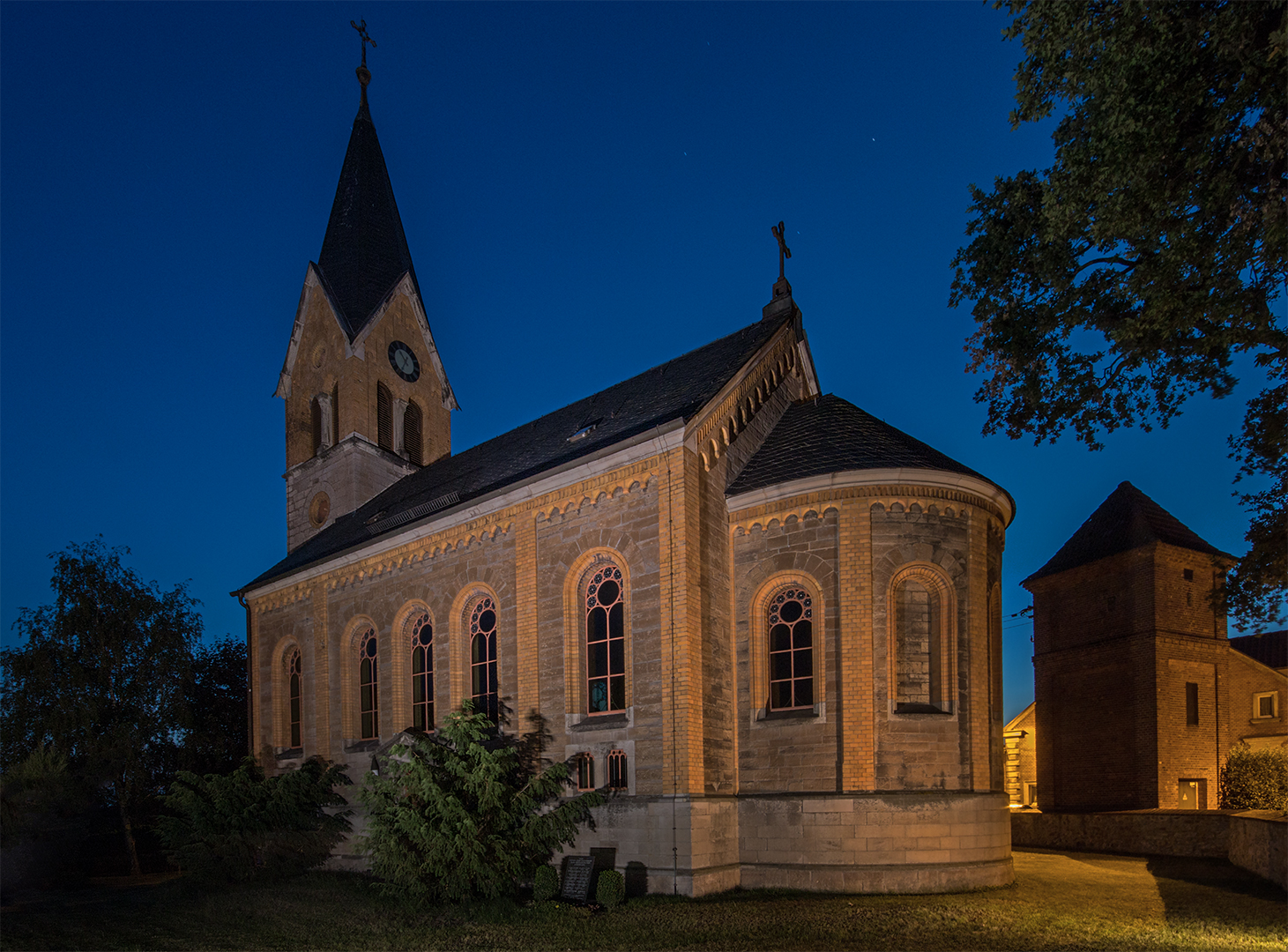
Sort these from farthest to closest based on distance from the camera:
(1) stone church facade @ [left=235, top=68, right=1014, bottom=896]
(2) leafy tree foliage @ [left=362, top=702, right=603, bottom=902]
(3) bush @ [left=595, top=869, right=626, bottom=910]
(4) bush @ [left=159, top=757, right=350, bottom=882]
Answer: (4) bush @ [left=159, top=757, right=350, bottom=882] → (1) stone church facade @ [left=235, top=68, right=1014, bottom=896] → (2) leafy tree foliage @ [left=362, top=702, right=603, bottom=902] → (3) bush @ [left=595, top=869, right=626, bottom=910]

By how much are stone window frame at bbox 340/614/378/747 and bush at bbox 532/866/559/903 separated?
9897 millimetres

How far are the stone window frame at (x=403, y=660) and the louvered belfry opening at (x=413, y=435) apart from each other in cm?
1294

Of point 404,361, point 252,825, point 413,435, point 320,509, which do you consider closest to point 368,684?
point 252,825

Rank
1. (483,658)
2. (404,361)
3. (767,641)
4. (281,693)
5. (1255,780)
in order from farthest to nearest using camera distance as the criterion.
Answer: (404,361) → (281,693) → (1255,780) → (483,658) → (767,641)

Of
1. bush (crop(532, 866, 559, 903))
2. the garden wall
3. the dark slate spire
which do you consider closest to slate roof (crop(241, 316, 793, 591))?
bush (crop(532, 866, 559, 903))

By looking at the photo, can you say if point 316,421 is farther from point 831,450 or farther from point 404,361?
point 831,450

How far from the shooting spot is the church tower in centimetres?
3338

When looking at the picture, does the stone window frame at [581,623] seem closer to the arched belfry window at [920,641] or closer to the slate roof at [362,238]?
the arched belfry window at [920,641]

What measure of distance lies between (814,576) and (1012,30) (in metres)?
10.0

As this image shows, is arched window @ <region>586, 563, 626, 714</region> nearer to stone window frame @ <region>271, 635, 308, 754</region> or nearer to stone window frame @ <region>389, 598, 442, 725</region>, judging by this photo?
stone window frame @ <region>389, 598, 442, 725</region>

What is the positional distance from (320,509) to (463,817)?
21.1m

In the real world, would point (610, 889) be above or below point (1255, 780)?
above

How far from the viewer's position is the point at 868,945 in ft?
40.0

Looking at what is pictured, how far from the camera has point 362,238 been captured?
3588 cm
